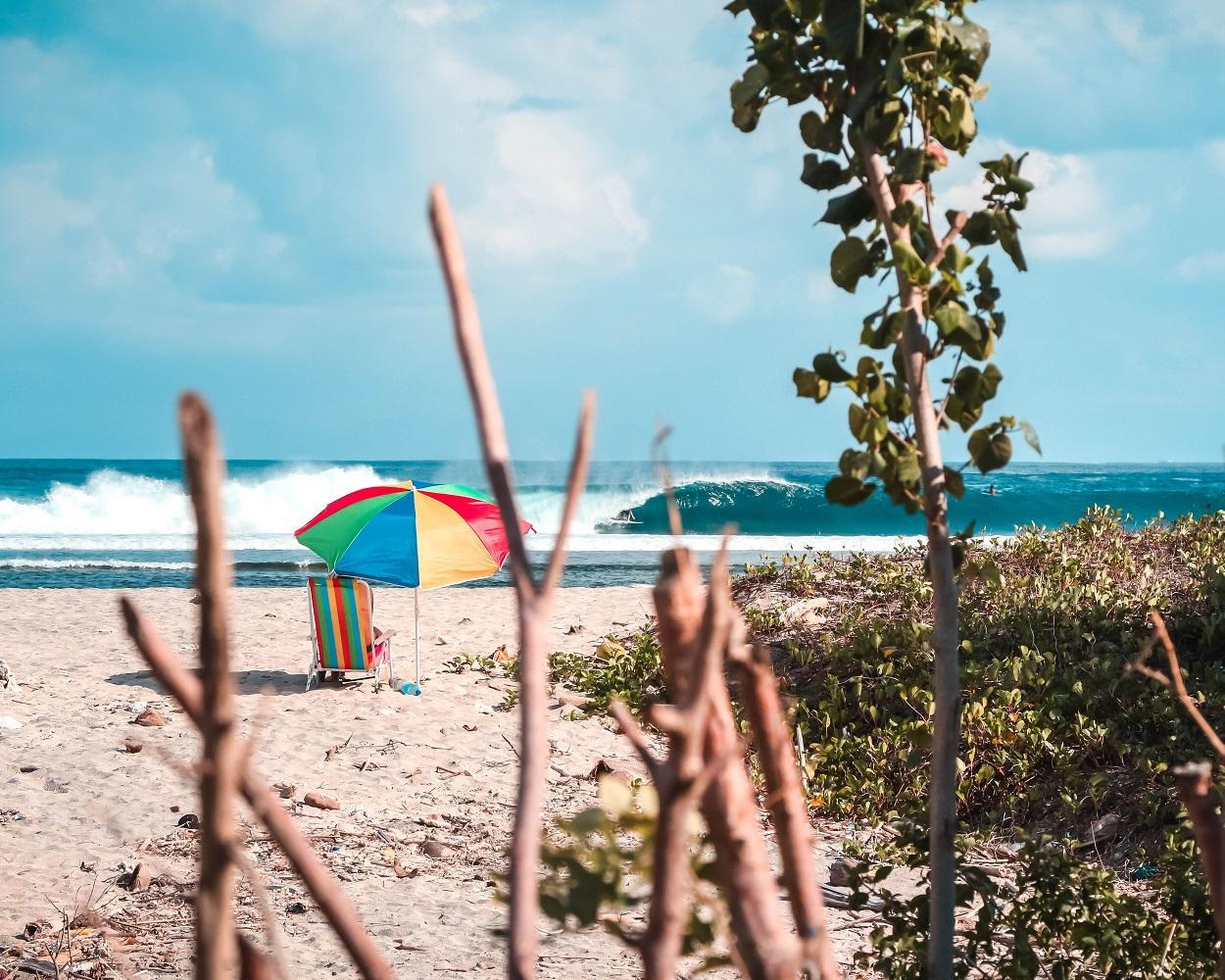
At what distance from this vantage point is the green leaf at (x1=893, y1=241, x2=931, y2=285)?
1583mm

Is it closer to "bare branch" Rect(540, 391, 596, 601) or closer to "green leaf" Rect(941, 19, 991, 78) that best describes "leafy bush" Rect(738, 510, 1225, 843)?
"green leaf" Rect(941, 19, 991, 78)

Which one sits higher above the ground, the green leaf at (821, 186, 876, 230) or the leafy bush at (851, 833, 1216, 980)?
the green leaf at (821, 186, 876, 230)

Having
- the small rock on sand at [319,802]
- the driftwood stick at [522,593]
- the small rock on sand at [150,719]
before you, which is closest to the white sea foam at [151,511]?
the small rock on sand at [150,719]

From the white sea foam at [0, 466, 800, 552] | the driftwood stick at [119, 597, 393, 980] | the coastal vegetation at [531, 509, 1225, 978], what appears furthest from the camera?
the white sea foam at [0, 466, 800, 552]

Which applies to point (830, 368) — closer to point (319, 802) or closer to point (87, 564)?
point (319, 802)

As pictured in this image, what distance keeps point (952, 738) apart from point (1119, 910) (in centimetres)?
108

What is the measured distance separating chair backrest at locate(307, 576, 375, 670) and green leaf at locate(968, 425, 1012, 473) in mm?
6135

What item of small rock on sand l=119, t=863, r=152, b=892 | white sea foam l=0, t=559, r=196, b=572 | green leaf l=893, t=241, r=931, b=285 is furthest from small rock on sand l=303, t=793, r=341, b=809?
white sea foam l=0, t=559, r=196, b=572

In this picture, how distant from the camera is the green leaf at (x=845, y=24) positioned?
156 centimetres

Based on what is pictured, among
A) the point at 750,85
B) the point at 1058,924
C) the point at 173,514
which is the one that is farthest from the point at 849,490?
the point at 173,514

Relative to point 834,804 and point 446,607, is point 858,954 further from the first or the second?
point 446,607

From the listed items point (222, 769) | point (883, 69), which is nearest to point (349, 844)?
point (883, 69)

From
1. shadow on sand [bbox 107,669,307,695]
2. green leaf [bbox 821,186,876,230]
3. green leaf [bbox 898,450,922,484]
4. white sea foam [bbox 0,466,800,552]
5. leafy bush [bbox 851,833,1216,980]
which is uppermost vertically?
green leaf [bbox 821,186,876,230]

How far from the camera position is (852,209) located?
68.9 inches
